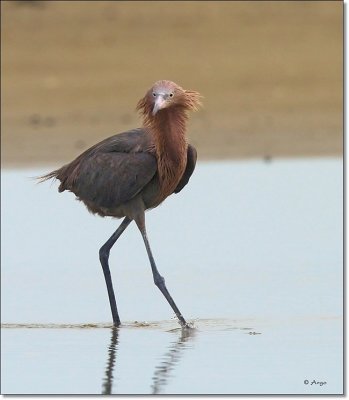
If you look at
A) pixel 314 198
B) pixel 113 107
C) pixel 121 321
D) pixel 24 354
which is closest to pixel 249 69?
pixel 113 107

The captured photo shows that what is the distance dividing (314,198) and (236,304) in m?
4.23

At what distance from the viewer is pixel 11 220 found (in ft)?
43.7

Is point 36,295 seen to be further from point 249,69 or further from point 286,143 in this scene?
point 249,69

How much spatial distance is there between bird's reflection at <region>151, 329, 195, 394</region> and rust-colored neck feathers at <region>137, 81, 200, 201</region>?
3.33ft

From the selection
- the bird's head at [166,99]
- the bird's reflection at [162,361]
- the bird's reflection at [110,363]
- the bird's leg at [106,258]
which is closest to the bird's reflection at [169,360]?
the bird's reflection at [162,361]

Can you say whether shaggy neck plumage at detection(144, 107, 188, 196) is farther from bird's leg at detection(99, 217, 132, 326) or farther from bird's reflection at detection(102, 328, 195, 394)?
bird's reflection at detection(102, 328, 195, 394)

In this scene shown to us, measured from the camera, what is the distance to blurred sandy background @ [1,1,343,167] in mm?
17906

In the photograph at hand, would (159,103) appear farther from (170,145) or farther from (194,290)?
(194,290)

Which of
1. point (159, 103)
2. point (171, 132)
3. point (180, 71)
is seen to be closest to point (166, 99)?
point (159, 103)

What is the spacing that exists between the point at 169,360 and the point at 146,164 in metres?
1.56

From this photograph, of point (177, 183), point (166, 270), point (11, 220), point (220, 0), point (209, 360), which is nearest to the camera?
point (209, 360)

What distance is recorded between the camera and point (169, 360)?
827 centimetres

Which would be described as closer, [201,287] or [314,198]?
[201,287]

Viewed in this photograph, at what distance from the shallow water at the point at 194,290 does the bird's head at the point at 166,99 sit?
1.48 metres
